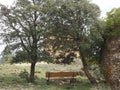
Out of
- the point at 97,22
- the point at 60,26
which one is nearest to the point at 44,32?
the point at 60,26

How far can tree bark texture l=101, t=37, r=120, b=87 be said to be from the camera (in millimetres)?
22906

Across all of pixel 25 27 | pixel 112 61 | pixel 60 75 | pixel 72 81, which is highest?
pixel 25 27

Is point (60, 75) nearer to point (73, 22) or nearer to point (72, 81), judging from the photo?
point (72, 81)

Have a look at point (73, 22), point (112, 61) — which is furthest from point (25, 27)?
point (112, 61)

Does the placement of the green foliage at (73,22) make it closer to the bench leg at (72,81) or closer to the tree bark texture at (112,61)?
the tree bark texture at (112,61)

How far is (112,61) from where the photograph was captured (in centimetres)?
2327

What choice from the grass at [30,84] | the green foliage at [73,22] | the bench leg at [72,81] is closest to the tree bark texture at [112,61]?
the grass at [30,84]

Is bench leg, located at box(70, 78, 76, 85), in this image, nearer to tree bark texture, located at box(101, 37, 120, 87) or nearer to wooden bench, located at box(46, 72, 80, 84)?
wooden bench, located at box(46, 72, 80, 84)

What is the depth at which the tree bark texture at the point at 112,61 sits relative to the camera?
75.2ft

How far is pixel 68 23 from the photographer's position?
23.1 meters

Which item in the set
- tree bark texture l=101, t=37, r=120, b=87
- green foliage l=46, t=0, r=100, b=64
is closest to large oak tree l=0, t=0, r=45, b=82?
green foliage l=46, t=0, r=100, b=64

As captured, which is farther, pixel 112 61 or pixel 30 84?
pixel 112 61

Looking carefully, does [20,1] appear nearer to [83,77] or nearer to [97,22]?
[97,22]

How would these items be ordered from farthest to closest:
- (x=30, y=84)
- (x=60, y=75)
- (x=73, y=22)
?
(x=60, y=75), (x=73, y=22), (x=30, y=84)
